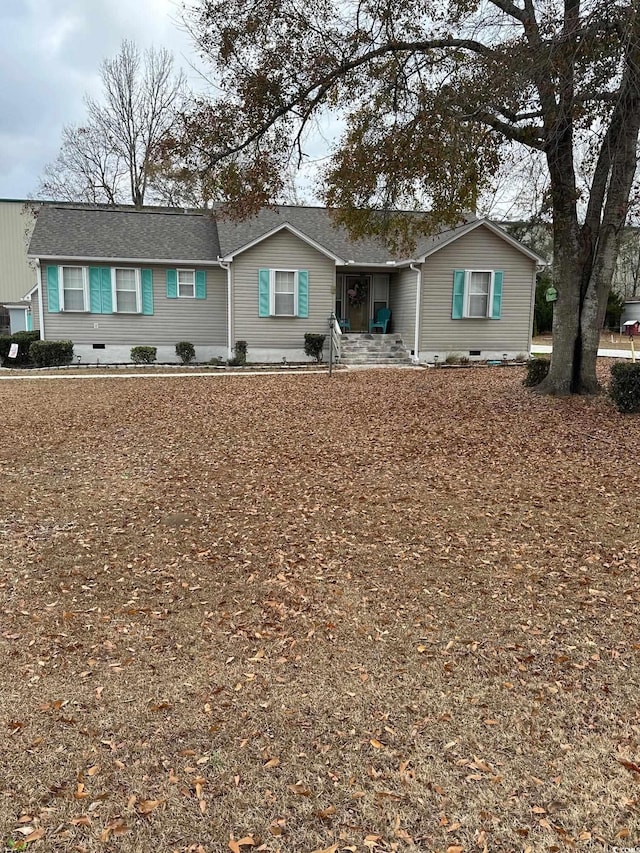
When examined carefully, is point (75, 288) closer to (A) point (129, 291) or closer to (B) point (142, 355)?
(A) point (129, 291)

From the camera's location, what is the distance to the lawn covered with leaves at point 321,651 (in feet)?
8.14

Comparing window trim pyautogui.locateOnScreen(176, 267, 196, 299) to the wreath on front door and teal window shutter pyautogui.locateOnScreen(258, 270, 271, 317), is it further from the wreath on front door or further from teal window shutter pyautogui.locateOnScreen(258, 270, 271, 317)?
the wreath on front door

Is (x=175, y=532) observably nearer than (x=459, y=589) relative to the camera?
No

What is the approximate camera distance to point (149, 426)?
31.6 ft

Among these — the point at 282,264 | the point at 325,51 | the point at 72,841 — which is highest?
→ the point at 325,51

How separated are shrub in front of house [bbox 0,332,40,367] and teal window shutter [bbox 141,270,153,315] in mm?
3437

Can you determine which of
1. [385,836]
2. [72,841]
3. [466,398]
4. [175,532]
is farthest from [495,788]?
[466,398]

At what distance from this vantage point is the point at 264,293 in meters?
19.0

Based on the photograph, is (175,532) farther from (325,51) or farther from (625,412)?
(325,51)

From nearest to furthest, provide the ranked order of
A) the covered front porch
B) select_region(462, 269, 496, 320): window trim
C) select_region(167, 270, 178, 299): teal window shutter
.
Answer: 1. select_region(462, 269, 496, 320): window trim
2. select_region(167, 270, 178, 299): teal window shutter
3. the covered front porch

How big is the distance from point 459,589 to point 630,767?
68.0 inches

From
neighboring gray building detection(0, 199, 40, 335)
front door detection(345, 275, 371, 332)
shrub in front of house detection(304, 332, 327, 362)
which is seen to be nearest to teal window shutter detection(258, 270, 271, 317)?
shrub in front of house detection(304, 332, 327, 362)

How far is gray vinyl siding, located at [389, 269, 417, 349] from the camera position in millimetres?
19562

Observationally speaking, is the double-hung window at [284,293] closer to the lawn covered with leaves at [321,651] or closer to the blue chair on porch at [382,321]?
the blue chair on porch at [382,321]
